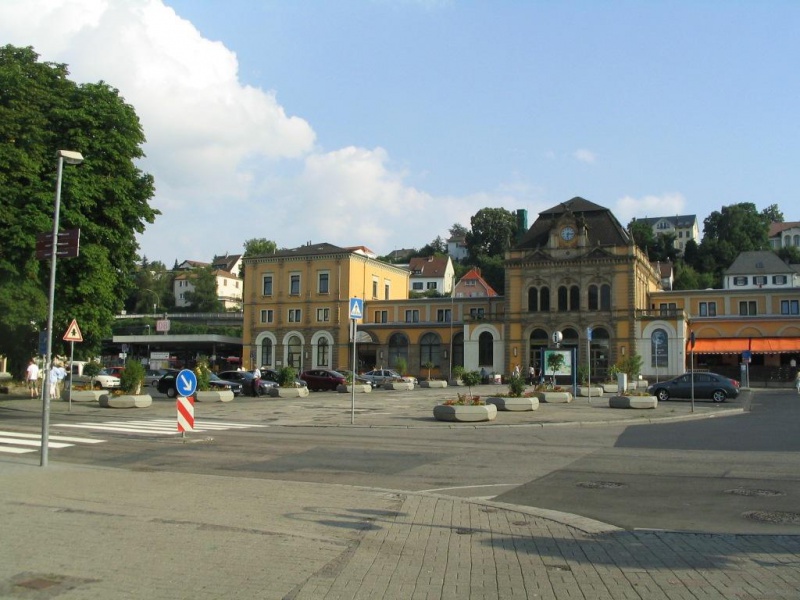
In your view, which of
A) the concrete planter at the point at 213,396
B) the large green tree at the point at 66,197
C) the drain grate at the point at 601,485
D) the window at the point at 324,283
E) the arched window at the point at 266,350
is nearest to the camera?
the drain grate at the point at 601,485

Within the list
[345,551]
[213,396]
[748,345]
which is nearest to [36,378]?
[213,396]

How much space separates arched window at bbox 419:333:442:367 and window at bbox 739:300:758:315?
30082mm

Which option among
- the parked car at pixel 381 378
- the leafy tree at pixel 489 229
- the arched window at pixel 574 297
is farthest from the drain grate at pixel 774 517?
the leafy tree at pixel 489 229

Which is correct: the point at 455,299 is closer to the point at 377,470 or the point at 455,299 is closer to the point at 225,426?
the point at 225,426

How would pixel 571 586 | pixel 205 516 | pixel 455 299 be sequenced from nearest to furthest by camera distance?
1. pixel 571 586
2. pixel 205 516
3. pixel 455 299

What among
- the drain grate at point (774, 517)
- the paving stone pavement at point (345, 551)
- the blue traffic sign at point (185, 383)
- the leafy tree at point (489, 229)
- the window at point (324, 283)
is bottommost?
the drain grate at point (774, 517)

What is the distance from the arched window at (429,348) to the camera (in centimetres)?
7756

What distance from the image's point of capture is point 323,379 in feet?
163

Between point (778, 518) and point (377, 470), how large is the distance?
22.2 ft

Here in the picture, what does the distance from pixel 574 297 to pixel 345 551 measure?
66.1 metres

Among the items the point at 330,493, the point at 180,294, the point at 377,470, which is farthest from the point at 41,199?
the point at 180,294

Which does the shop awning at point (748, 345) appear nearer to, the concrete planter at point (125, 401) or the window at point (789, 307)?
the window at point (789, 307)

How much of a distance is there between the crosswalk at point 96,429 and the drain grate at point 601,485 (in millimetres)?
10583

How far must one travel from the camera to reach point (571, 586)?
6090 millimetres
